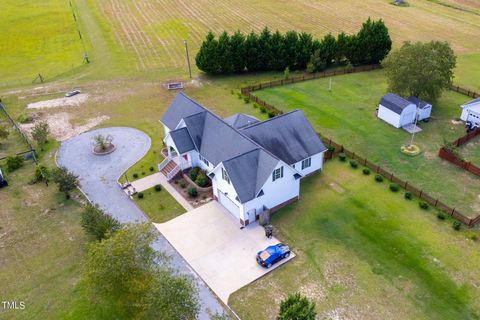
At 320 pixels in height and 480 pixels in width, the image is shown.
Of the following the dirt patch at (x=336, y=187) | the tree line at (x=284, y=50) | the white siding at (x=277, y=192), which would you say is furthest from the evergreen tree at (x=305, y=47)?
the white siding at (x=277, y=192)

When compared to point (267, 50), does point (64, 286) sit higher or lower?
lower

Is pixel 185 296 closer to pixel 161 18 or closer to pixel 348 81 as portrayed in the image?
pixel 348 81

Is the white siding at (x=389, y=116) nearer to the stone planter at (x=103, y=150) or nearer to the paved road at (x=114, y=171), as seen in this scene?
the paved road at (x=114, y=171)

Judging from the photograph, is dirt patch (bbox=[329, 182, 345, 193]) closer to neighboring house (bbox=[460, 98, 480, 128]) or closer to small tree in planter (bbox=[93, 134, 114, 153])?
neighboring house (bbox=[460, 98, 480, 128])

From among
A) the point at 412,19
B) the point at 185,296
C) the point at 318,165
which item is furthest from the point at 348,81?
the point at 185,296

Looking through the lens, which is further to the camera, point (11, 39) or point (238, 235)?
point (11, 39)

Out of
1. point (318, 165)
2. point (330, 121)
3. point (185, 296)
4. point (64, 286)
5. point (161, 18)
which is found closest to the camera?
point (185, 296)

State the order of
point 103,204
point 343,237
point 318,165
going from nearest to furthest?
1. point 343,237
2. point 103,204
3. point 318,165

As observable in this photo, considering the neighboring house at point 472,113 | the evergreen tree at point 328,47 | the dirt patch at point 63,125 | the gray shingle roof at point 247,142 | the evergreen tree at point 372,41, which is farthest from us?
the evergreen tree at point 328,47
